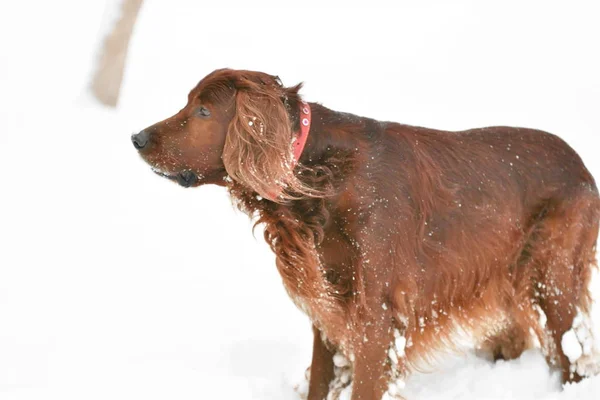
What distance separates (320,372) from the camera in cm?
429

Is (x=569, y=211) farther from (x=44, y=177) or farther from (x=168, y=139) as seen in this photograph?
(x=44, y=177)

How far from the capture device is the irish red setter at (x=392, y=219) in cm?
363

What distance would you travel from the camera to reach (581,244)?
420 cm

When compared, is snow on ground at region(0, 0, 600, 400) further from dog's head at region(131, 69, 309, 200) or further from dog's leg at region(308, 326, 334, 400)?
dog's head at region(131, 69, 309, 200)

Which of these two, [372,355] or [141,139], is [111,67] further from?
[372,355]

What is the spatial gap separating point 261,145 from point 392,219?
0.72m

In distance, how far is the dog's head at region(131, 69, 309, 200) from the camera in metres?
A: 3.56

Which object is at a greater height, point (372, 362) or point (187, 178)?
point (187, 178)

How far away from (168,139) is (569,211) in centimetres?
208

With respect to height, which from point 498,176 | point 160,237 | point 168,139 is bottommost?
point 160,237

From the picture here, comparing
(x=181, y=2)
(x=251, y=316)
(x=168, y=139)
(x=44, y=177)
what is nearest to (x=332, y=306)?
(x=168, y=139)

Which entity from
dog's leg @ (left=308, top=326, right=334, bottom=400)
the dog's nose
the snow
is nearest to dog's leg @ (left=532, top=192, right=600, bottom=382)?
the snow

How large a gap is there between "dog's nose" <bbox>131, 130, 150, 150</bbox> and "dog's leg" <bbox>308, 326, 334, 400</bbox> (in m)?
1.41

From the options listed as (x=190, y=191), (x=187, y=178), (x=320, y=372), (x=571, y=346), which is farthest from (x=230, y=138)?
(x=190, y=191)
